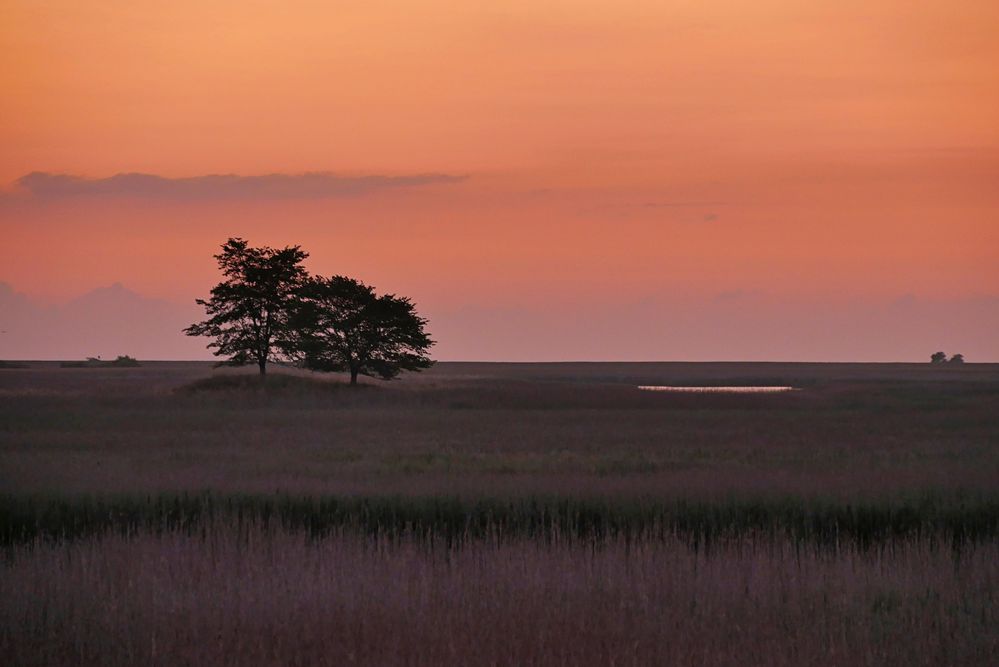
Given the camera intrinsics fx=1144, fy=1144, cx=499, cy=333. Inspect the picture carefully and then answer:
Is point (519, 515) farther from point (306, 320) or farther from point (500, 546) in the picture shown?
point (306, 320)

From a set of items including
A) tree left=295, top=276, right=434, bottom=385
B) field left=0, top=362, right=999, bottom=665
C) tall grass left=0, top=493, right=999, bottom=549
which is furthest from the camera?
tree left=295, top=276, right=434, bottom=385

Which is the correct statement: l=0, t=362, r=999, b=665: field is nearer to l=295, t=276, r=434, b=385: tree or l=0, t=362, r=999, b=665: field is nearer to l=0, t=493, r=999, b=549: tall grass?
l=0, t=493, r=999, b=549: tall grass

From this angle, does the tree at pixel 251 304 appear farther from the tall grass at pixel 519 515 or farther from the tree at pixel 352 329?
the tall grass at pixel 519 515

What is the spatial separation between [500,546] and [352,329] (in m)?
58.2

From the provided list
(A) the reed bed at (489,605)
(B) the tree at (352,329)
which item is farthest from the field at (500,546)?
(B) the tree at (352,329)

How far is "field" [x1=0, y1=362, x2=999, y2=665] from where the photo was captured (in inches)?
493

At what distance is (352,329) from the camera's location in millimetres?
76438

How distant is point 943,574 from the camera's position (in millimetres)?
15766

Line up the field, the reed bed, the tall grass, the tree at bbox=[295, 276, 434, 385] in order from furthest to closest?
the tree at bbox=[295, 276, 434, 385] < the tall grass < the field < the reed bed

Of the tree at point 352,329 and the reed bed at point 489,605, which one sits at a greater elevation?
the tree at point 352,329

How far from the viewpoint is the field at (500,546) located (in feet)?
41.1

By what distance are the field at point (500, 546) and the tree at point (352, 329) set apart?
99.2ft

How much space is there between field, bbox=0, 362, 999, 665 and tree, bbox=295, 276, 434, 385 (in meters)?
30.2

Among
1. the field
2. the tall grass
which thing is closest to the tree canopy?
the field
